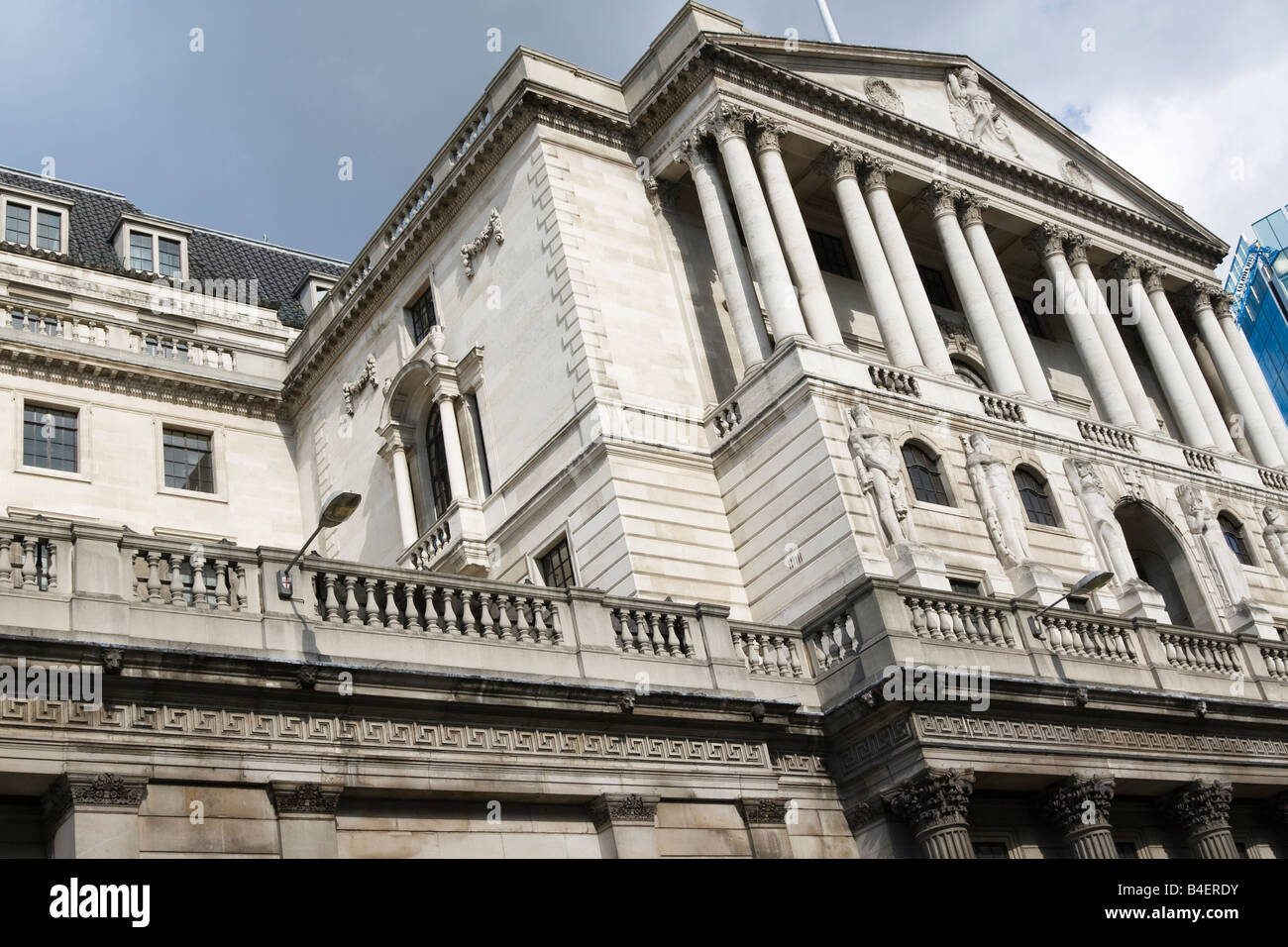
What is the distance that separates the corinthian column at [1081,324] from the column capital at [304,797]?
26308mm

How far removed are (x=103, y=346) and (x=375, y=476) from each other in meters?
7.95

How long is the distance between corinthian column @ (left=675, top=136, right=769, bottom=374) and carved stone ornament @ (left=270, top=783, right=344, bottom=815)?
55.5ft

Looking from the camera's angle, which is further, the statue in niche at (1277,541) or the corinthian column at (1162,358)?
the corinthian column at (1162,358)

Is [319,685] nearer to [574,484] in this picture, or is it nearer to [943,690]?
[943,690]

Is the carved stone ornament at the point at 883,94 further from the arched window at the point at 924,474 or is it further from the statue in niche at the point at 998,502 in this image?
the arched window at the point at 924,474

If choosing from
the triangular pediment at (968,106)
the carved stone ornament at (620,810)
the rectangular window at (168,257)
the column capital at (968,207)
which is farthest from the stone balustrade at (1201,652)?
the rectangular window at (168,257)

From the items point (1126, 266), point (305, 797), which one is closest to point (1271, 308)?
point (1126, 266)

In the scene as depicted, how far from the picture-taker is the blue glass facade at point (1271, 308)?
8988 centimetres

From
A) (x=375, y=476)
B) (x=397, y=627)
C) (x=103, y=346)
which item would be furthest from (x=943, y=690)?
(x=103, y=346)

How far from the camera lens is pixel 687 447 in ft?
103

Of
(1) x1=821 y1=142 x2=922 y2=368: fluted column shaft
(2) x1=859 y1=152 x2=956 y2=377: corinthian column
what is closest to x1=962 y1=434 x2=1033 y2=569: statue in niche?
(2) x1=859 y1=152 x2=956 y2=377: corinthian column

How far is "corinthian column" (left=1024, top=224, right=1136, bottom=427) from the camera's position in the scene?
37719mm

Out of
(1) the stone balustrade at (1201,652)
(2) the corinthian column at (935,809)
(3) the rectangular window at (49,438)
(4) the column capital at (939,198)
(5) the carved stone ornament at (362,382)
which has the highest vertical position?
(4) the column capital at (939,198)
